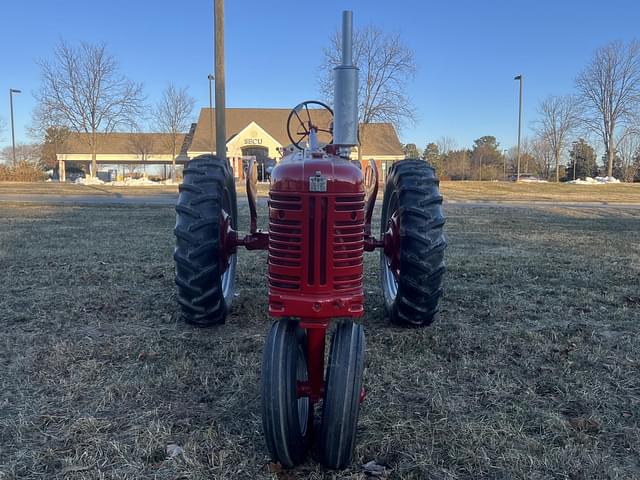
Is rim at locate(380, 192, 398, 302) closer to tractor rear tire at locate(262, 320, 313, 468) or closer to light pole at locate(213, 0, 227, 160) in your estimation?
tractor rear tire at locate(262, 320, 313, 468)

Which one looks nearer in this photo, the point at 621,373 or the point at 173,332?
the point at 621,373

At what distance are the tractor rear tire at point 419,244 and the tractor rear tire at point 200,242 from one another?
131cm

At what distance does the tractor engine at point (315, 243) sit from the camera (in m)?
2.61

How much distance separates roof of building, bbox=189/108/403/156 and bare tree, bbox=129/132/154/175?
577 centimetres

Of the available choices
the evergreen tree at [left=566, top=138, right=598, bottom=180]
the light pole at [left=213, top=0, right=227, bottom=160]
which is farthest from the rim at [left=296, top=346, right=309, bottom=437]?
the evergreen tree at [left=566, top=138, right=598, bottom=180]

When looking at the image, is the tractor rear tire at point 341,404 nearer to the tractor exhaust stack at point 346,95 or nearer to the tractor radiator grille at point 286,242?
the tractor radiator grille at point 286,242

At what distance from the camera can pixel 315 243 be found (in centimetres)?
263

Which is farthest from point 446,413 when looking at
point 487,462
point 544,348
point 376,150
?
point 376,150

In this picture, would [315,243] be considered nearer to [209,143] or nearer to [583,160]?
[209,143]

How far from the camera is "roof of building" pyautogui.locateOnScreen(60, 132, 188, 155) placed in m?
46.5

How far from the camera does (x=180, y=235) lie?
12.1ft

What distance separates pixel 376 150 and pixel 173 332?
135ft

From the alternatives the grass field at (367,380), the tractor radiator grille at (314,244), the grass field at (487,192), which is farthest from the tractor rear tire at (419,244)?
the grass field at (487,192)

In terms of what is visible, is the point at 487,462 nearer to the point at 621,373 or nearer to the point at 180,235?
the point at 621,373
